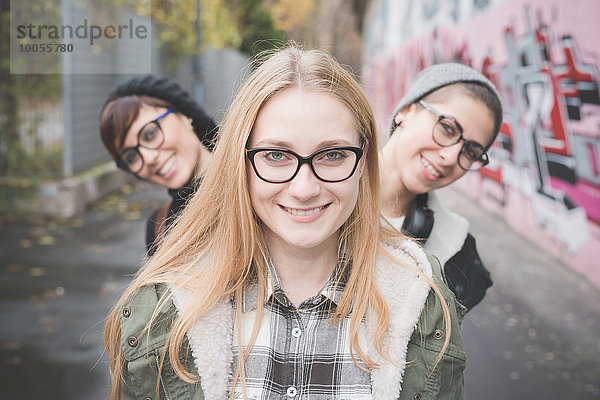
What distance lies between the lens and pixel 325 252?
2156 millimetres

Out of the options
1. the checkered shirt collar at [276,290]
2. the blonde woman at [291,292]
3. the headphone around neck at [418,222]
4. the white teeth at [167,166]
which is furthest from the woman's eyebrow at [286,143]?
the white teeth at [167,166]

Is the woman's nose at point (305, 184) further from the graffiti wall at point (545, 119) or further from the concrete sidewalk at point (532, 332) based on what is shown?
the graffiti wall at point (545, 119)

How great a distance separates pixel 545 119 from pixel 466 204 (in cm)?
332

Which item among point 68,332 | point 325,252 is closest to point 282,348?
point 325,252

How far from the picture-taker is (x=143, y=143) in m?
3.04

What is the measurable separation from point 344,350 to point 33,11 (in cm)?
853

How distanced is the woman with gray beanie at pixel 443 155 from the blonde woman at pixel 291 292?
1.77 feet

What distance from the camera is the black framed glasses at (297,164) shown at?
1898 millimetres

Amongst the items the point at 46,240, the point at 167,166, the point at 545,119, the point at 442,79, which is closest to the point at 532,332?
the point at 545,119

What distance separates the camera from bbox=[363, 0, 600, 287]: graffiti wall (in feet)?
20.1

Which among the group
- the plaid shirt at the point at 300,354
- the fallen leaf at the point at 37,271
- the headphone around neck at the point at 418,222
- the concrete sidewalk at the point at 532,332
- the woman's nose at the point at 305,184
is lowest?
the concrete sidewalk at the point at 532,332

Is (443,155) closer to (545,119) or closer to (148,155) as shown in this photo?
(148,155)

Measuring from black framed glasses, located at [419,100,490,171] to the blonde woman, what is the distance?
1.86ft

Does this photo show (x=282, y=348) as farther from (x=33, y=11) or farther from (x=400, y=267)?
(x=33, y=11)
